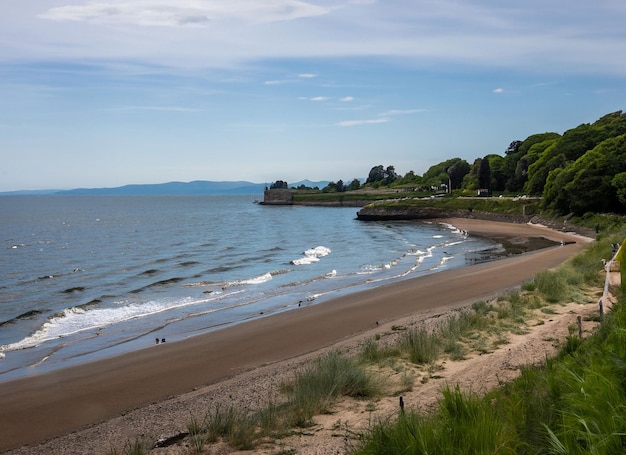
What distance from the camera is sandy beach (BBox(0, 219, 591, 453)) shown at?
11.5m

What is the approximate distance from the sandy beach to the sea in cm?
152

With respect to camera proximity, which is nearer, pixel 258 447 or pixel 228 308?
pixel 258 447

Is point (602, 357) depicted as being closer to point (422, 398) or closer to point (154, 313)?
point (422, 398)

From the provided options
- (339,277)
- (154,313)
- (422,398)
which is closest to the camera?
(422,398)

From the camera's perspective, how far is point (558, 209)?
66125mm

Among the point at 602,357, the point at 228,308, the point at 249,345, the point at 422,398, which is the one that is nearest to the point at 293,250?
the point at 228,308

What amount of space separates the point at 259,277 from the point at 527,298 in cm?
1841

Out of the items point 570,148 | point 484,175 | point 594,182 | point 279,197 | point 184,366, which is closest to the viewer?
point 184,366

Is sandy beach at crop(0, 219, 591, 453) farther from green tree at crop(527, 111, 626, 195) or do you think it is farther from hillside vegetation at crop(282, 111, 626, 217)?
green tree at crop(527, 111, 626, 195)

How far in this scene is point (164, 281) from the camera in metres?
31.5

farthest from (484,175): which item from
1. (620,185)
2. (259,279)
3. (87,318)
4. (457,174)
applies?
(87,318)

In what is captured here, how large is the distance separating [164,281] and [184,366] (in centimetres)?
1684

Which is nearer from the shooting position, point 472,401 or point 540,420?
point 540,420

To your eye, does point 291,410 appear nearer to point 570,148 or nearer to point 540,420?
point 540,420
